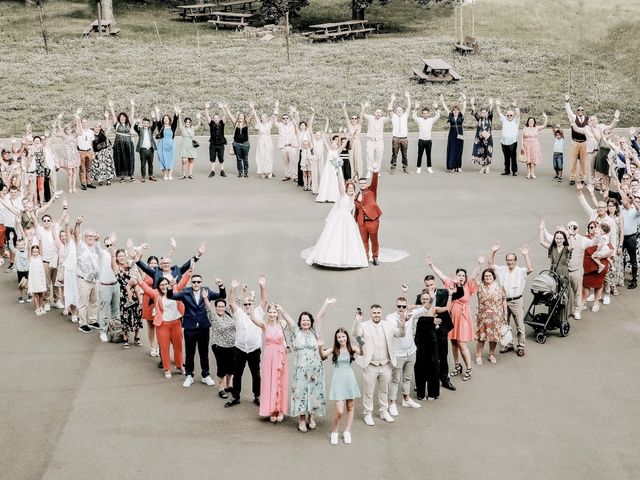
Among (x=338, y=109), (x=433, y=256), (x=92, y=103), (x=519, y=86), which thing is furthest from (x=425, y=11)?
(x=433, y=256)

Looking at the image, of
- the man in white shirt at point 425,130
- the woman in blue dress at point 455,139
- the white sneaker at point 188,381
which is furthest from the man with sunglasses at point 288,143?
the white sneaker at point 188,381

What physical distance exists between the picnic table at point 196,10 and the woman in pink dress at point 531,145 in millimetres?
26183

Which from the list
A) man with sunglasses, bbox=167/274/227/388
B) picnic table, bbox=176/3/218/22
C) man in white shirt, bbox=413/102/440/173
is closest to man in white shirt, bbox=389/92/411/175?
man in white shirt, bbox=413/102/440/173

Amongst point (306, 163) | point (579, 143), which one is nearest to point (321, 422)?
point (306, 163)

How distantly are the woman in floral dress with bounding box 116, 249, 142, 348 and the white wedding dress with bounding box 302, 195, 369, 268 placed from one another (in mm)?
4132

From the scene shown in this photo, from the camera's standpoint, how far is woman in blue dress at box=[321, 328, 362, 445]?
34.3ft

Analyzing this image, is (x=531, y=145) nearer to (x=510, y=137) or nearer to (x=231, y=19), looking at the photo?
(x=510, y=137)

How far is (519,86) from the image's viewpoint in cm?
3578

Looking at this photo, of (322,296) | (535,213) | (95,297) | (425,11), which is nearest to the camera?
(95,297)

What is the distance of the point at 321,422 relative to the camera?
36.1 ft

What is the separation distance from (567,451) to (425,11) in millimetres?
41346

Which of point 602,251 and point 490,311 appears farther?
point 602,251

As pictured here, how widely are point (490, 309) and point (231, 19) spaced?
120 ft

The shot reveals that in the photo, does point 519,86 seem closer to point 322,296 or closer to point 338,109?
point 338,109
